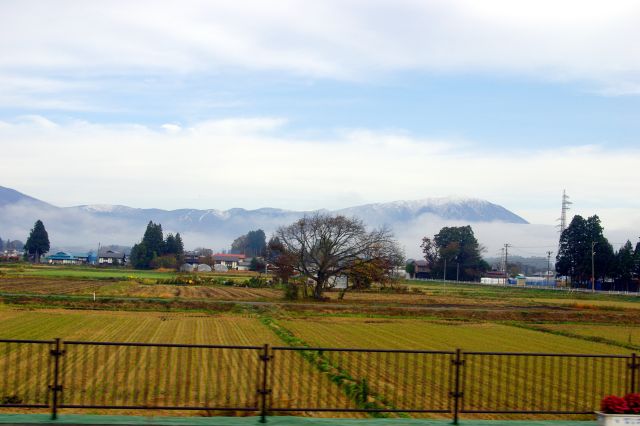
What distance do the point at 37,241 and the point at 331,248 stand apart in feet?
452

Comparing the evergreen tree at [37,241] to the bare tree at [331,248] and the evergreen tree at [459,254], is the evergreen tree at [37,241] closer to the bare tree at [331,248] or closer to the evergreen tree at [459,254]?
the evergreen tree at [459,254]

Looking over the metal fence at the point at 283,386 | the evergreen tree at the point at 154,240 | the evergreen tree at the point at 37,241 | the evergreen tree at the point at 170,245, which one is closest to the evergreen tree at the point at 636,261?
the evergreen tree at the point at 170,245

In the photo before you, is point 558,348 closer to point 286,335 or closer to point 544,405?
point 286,335

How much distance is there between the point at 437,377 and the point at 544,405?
4.30 metres

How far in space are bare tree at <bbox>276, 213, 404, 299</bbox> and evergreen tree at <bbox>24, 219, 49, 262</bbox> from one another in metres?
131

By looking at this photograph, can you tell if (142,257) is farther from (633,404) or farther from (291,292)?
(633,404)

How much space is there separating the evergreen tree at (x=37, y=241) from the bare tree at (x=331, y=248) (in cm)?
13092

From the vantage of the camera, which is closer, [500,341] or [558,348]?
[558,348]

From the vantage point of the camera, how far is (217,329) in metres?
36.8

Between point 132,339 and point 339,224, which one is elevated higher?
point 339,224

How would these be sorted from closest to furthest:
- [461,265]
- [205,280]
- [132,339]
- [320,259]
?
[132,339] < [320,259] < [205,280] < [461,265]

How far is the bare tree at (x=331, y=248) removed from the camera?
69125mm

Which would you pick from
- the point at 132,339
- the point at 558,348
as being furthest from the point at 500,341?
the point at 132,339

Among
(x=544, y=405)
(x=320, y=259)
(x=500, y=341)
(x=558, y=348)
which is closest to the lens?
(x=544, y=405)
